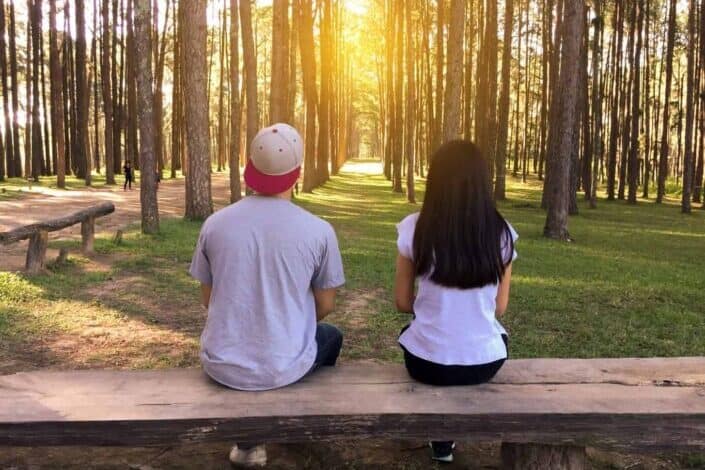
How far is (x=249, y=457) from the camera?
3.55m

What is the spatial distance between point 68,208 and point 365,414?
18787 mm

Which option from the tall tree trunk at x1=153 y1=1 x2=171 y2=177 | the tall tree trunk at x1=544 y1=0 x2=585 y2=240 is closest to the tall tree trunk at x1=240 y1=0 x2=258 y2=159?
the tall tree trunk at x1=544 y1=0 x2=585 y2=240

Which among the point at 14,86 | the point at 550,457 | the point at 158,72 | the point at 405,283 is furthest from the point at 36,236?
the point at 158,72

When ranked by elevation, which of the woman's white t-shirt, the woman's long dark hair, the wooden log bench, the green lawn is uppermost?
the woman's long dark hair

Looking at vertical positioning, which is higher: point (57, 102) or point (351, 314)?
point (57, 102)

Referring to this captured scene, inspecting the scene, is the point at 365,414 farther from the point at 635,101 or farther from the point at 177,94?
the point at 177,94

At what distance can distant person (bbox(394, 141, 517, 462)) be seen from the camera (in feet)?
10.2

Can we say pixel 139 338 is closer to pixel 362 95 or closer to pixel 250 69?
pixel 250 69

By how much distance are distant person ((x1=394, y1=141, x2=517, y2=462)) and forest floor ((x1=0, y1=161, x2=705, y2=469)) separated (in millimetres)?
823

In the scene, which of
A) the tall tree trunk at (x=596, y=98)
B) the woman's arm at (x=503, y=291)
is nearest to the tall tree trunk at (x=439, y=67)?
the tall tree trunk at (x=596, y=98)

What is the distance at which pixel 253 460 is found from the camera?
11.6 feet

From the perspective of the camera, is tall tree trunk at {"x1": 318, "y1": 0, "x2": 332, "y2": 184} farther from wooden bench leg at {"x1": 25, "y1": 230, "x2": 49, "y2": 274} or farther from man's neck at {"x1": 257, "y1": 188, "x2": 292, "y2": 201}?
man's neck at {"x1": 257, "y1": 188, "x2": 292, "y2": 201}

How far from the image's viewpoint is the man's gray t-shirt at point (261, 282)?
3045mm

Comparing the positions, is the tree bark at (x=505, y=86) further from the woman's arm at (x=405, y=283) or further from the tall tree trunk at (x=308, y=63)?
the woman's arm at (x=405, y=283)
